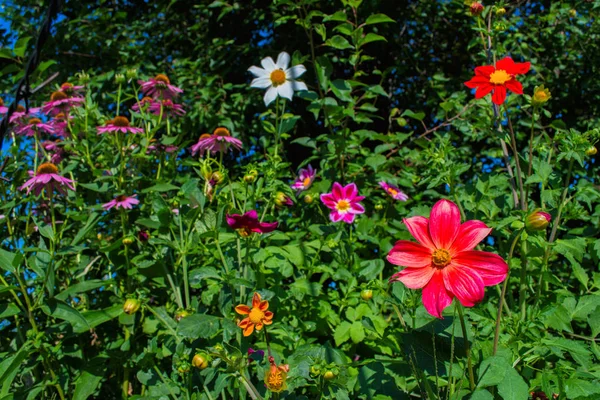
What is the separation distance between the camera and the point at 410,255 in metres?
0.81

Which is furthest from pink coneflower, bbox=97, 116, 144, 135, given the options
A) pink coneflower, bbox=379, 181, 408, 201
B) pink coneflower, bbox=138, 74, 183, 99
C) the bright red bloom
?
the bright red bloom

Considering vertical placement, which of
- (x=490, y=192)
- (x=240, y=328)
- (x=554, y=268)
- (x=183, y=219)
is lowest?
(x=554, y=268)

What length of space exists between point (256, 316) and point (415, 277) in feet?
1.17

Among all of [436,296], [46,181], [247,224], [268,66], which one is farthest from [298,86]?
[436,296]

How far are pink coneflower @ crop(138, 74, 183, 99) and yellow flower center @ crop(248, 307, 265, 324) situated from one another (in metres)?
1.16

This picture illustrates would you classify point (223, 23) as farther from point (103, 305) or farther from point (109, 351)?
point (109, 351)

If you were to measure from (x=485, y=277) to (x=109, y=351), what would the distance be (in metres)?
1.04

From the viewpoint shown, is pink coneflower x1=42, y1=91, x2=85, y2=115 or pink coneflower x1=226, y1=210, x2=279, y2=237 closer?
pink coneflower x1=226, y1=210, x2=279, y2=237

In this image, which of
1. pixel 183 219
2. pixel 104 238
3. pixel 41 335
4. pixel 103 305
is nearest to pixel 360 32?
pixel 183 219

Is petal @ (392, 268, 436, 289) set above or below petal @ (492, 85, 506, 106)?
below

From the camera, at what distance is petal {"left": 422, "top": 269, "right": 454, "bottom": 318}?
0.74 meters

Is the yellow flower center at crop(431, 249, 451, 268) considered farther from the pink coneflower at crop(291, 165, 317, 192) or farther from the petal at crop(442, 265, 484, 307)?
the pink coneflower at crop(291, 165, 317, 192)

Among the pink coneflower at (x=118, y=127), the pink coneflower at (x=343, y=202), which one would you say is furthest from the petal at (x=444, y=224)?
the pink coneflower at (x=118, y=127)

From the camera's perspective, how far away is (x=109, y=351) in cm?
137
